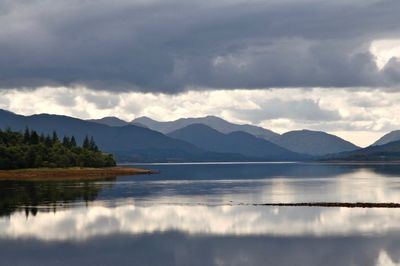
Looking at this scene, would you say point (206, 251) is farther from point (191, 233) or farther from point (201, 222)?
point (201, 222)

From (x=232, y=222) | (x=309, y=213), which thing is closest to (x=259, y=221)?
(x=232, y=222)

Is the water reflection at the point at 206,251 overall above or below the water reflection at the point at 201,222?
below

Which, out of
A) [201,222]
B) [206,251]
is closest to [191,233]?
[201,222]

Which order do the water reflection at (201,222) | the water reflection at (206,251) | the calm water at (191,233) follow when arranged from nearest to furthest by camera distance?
A: the water reflection at (206,251)
the calm water at (191,233)
the water reflection at (201,222)

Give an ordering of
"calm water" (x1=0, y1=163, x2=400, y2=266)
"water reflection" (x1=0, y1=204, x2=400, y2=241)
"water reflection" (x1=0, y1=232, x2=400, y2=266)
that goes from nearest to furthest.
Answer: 1. "water reflection" (x1=0, y1=232, x2=400, y2=266)
2. "calm water" (x1=0, y1=163, x2=400, y2=266)
3. "water reflection" (x1=0, y1=204, x2=400, y2=241)

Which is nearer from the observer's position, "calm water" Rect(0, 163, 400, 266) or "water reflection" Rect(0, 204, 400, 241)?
"calm water" Rect(0, 163, 400, 266)

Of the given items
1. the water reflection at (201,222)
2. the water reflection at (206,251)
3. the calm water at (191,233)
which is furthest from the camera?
the water reflection at (201,222)

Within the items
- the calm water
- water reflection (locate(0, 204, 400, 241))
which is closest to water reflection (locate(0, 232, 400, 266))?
the calm water

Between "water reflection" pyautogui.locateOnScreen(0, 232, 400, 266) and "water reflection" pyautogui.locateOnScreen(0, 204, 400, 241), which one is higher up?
"water reflection" pyautogui.locateOnScreen(0, 204, 400, 241)

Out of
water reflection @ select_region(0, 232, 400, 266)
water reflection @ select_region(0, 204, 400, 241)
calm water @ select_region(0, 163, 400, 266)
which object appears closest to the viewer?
water reflection @ select_region(0, 232, 400, 266)

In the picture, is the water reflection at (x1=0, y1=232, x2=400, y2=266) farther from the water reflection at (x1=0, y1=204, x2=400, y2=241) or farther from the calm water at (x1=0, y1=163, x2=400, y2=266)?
the water reflection at (x1=0, y1=204, x2=400, y2=241)

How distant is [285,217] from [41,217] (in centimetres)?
3864

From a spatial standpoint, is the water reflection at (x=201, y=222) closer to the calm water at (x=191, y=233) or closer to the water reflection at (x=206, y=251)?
the calm water at (x=191, y=233)

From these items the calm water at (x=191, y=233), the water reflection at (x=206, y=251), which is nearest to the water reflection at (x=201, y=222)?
the calm water at (x=191, y=233)
